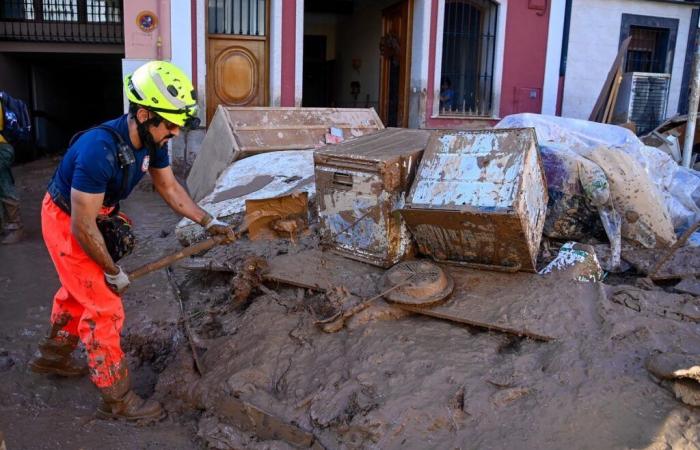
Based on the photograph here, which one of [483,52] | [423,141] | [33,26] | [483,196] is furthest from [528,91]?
[33,26]

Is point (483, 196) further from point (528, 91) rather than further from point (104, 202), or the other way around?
point (528, 91)

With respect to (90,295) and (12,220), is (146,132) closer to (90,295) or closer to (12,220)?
(90,295)

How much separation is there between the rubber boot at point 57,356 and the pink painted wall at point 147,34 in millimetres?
5826

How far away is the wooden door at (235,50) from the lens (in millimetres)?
8797

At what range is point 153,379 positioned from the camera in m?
3.41

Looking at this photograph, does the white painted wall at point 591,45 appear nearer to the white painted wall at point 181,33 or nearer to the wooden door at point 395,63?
the wooden door at point 395,63

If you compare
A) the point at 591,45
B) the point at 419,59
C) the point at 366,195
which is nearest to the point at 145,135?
the point at 366,195

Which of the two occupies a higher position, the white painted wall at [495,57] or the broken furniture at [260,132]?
the white painted wall at [495,57]

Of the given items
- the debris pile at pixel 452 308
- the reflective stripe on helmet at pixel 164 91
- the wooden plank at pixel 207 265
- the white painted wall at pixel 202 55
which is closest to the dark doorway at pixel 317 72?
the white painted wall at pixel 202 55

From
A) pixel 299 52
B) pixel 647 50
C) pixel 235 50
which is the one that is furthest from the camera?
pixel 647 50

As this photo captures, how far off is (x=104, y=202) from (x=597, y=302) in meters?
2.48

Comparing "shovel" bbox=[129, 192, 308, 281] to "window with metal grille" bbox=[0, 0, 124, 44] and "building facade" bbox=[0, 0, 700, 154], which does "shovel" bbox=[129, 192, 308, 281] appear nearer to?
"building facade" bbox=[0, 0, 700, 154]

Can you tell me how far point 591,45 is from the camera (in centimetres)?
1059

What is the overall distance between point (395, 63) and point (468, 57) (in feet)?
4.05
